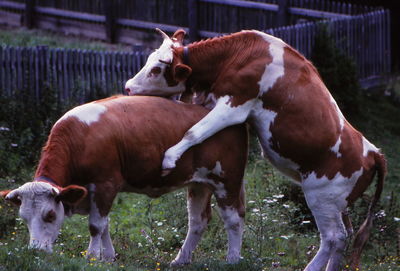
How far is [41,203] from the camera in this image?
22.9 ft

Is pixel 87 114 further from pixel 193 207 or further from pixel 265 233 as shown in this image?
pixel 265 233

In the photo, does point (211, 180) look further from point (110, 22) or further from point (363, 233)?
point (110, 22)

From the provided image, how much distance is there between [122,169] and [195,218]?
43.7 inches

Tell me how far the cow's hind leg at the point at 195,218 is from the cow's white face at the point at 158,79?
3.16 ft

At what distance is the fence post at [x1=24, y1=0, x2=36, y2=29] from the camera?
75.8ft

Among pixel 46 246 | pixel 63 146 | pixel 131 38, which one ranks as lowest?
pixel 131 38

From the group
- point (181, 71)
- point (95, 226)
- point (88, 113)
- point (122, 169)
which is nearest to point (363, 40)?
point (181, 71)

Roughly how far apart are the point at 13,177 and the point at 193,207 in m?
3.58

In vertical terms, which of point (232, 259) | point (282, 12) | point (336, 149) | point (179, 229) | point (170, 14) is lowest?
point (179, 229)

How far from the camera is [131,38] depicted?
21547 mm

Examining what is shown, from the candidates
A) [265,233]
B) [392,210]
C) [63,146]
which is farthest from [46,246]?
[392,210]

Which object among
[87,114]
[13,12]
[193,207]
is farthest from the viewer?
[13,12]

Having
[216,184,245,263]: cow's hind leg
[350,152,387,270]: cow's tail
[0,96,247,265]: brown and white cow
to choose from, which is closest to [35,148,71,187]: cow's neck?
[0,96,247,265]: brown and white cow

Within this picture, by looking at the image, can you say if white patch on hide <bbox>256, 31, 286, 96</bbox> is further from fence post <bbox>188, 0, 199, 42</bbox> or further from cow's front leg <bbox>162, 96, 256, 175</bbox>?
fence post <bbox>188, 0, 199, 42</bbox>
